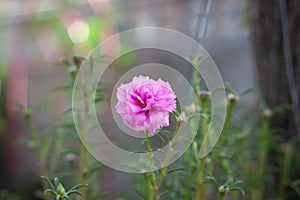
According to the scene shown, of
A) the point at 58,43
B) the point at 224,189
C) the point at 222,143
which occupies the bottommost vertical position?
the point at 224,189

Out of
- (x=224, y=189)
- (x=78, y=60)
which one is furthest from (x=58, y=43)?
(x=224, y=189)

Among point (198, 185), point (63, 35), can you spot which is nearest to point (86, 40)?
point (63, 35)

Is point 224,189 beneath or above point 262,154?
beneath

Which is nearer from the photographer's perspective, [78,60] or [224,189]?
[224,189]

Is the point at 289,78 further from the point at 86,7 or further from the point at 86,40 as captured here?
the point at 86,7

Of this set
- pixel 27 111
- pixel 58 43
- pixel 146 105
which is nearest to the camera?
pixel 146 105

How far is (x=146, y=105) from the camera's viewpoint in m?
0.57

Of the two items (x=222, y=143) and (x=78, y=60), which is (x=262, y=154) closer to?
(x=222, y=143)

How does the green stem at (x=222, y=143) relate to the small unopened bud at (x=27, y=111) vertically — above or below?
below

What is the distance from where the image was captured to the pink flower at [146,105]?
0.57m

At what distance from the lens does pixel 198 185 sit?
2.53 ft

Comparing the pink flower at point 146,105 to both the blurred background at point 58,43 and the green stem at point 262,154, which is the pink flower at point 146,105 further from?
the blurred background at point 58,43

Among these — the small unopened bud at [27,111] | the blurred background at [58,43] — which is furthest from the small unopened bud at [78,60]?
the blurred background at [58,43]

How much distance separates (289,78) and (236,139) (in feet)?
0.91
